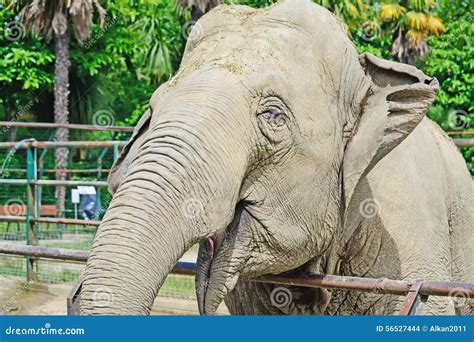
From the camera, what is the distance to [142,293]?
8.79 feet

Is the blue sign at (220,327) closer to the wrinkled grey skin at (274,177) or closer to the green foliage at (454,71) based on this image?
the wrinkled grey skin at (274,177)

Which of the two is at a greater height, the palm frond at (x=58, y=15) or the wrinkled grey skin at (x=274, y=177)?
the wrinkled grey skin at (x=274, y=177)

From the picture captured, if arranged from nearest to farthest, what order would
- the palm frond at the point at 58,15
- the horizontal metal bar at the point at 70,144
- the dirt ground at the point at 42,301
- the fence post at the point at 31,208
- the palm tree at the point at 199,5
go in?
the dirt ground at the point at 42,301 < the horizontal metal bar at the point at 70,144 < the fence post at the point at 31,208 < the palm tree at the point at 199,5 < the palm frond at the point at 58,15

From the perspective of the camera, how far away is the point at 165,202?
279 centimetres

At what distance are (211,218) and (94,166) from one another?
52.6 ft

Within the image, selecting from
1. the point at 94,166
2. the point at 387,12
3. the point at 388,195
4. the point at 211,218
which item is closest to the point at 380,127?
the point at 388,195

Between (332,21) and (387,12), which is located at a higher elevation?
(332,21)

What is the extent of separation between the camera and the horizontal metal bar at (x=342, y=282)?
2.85 m

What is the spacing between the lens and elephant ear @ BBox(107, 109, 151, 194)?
347 cm

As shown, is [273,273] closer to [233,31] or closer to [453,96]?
[233,31]

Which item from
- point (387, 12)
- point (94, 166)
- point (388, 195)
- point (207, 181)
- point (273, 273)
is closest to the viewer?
point (207, 181)

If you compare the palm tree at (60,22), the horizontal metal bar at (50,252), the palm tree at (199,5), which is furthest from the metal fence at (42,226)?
the palm tree at (60,22)

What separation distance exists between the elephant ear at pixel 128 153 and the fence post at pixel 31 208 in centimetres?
721

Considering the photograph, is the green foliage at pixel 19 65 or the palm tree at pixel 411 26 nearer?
the green foliage at pixel 19 65
